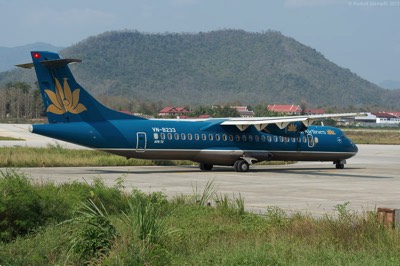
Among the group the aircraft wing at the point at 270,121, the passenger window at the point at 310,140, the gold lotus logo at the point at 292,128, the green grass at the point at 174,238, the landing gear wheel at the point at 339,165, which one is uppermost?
the aircraft wing at the point at 270,121

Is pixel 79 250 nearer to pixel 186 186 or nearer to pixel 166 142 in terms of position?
pixel 186 186

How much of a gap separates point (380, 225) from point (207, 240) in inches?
132

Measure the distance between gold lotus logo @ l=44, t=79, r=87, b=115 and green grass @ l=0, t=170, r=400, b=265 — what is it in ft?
54.6

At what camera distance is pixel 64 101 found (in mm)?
34000

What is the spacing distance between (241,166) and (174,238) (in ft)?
81.6

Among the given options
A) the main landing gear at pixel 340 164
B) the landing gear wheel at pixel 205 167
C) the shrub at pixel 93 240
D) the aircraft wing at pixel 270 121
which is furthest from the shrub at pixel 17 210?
the main landing gear at pixel 340 164

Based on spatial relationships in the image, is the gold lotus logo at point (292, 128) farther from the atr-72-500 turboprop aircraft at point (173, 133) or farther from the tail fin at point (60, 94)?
the tail fin at point (60, 94)

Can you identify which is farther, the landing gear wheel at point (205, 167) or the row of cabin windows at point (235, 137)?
the landing gear wheel at point (205, 167)

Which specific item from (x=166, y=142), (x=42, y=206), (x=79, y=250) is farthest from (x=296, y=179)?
(x=79, y=250)

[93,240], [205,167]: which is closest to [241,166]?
[205,167]

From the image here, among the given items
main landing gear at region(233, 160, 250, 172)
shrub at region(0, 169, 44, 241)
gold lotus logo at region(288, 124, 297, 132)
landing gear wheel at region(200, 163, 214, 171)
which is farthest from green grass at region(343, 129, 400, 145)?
shrub at region(0, 169, 44, 241)

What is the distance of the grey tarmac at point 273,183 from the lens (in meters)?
24.2

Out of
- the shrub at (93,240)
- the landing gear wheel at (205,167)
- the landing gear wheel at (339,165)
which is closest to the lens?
the shrub at (93,240)

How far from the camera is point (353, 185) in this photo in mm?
31281
